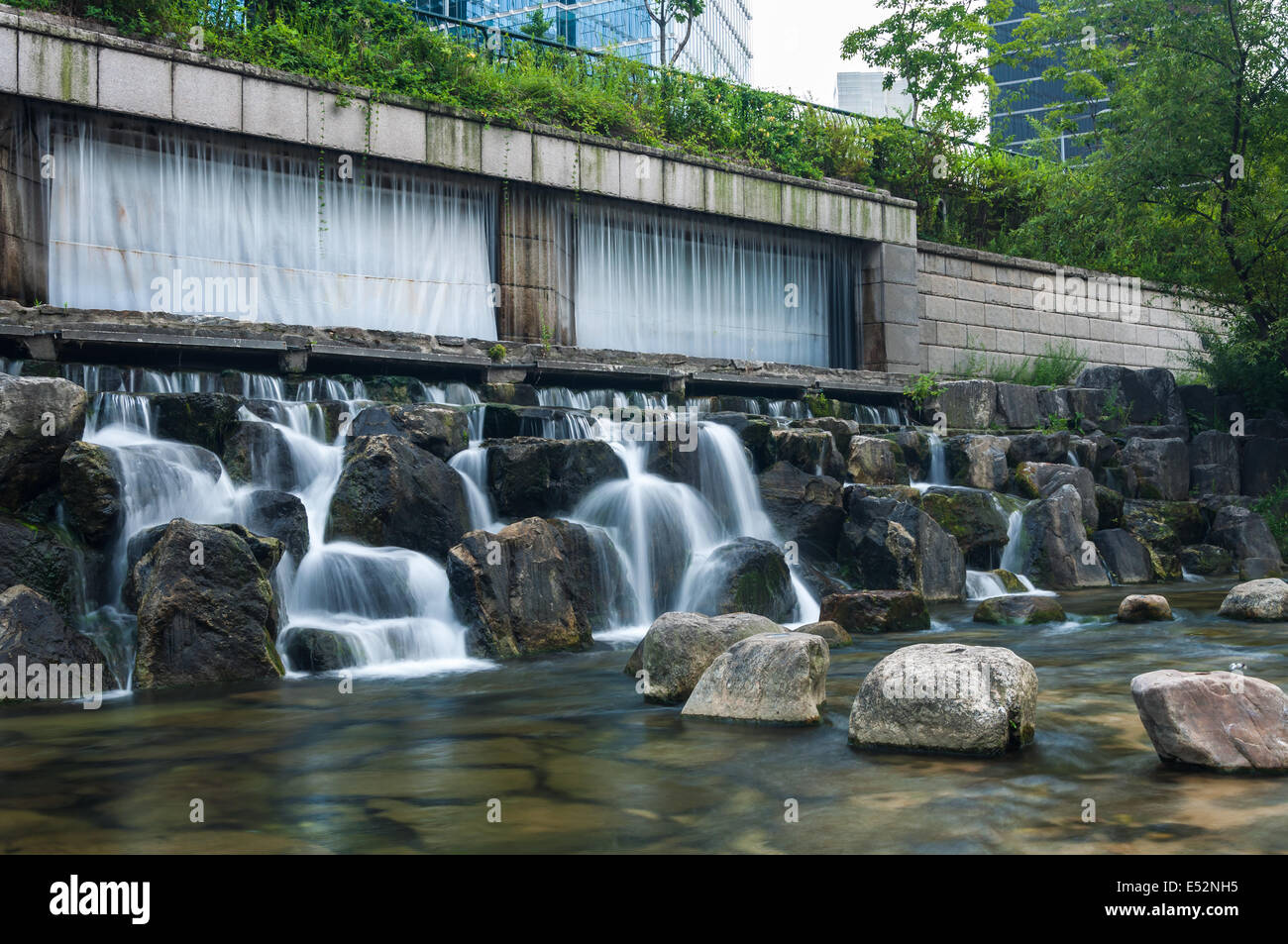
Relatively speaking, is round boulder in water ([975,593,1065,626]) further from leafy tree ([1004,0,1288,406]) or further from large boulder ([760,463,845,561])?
leafy tree ([1004,0,1288,406])

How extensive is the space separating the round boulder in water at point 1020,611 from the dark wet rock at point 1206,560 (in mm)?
6098

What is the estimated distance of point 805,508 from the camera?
45.0 feet

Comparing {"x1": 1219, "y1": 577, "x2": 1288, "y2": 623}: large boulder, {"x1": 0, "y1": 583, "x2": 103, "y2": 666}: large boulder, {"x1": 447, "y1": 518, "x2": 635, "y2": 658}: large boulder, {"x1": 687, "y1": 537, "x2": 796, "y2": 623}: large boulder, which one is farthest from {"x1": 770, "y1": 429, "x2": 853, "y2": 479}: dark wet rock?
{"x1": 0, "y1": 583, "x2": 103, "y2": 666}: large boulder

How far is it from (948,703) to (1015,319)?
18755mm

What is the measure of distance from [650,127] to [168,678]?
46.8ft

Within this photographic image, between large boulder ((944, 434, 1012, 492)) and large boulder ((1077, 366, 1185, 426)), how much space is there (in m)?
5.58

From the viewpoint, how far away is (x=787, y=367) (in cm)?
1898

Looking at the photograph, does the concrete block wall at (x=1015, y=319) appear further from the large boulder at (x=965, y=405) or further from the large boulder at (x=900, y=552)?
the large boulder at (x=900, y=552)

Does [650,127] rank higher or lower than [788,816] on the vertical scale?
higher
